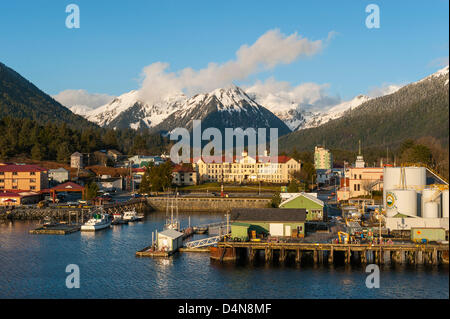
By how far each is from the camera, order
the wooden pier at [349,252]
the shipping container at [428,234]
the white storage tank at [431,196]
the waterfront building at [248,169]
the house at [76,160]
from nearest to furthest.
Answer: the wooden pier at [349,252] < the shipping container at [428,234] < the white storage tank at [431,196] < the waterfront building at [248,169] < the house at [76,160]

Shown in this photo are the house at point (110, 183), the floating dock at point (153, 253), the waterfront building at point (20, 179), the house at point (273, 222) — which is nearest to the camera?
the floating dock at point (153, 253)

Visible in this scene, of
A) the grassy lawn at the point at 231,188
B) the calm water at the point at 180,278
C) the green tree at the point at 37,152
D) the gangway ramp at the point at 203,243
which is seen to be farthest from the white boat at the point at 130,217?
the green tree at the point at 37,152

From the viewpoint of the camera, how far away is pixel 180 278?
128 feet

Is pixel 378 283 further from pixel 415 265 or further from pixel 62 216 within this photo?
pixel 62 216

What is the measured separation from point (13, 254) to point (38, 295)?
13.5m

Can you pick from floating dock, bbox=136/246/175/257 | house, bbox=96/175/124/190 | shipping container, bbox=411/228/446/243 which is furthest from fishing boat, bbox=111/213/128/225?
shipping container, bbox=411/228/446/243

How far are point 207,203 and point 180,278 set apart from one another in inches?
1892

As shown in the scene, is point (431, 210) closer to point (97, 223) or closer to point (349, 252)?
point (349, 252)

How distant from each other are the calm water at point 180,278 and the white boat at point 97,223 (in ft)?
36.5

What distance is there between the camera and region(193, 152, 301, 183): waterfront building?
116250 millimetres

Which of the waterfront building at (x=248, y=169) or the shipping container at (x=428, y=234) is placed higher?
the waterfront building at (x=248, y=169)

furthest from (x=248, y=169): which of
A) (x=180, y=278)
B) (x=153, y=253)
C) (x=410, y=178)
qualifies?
(x=180, y=278)

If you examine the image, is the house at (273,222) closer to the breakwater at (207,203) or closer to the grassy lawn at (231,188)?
the breakwater at (207,203)

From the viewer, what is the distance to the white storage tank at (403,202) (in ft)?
164
